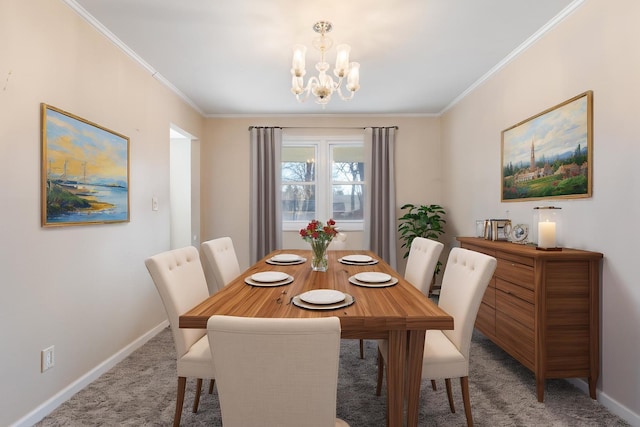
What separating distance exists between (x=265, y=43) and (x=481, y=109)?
2.30m

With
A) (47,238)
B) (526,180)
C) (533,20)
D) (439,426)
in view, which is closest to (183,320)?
(47,238)

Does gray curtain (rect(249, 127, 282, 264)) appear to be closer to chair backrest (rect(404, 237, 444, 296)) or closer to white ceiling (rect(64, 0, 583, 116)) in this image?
white ceiling (rect(64, 0, 583, 116))

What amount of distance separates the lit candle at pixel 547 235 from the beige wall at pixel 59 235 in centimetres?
308

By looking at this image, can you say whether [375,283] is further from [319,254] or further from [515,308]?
[515,308]

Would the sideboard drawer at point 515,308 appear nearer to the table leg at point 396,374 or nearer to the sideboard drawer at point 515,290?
the sideboard drawer at point 515,290

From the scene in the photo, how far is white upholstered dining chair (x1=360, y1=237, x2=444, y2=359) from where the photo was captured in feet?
7.45

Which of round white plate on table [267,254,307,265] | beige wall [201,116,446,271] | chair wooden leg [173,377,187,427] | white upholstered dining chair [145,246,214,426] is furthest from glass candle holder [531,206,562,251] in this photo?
beige wall [201,116,446,271]

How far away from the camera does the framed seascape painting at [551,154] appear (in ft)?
7.24

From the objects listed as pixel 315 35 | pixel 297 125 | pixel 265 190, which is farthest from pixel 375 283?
pixel 297 125

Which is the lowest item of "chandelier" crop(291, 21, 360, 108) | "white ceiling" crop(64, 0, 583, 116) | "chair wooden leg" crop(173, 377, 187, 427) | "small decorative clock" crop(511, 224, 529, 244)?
"chair wooden leg" crop(173, 377, 187, 427)

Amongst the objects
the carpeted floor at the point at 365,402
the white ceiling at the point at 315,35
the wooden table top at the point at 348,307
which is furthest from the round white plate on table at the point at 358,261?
the white ceiling at the point at 315,35

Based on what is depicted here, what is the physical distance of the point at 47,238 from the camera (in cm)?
206

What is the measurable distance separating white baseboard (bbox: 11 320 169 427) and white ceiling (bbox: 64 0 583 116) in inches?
96.5

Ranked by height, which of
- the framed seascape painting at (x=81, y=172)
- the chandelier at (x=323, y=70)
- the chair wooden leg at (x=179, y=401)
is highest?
the chandelier at (x=323, y=70)
